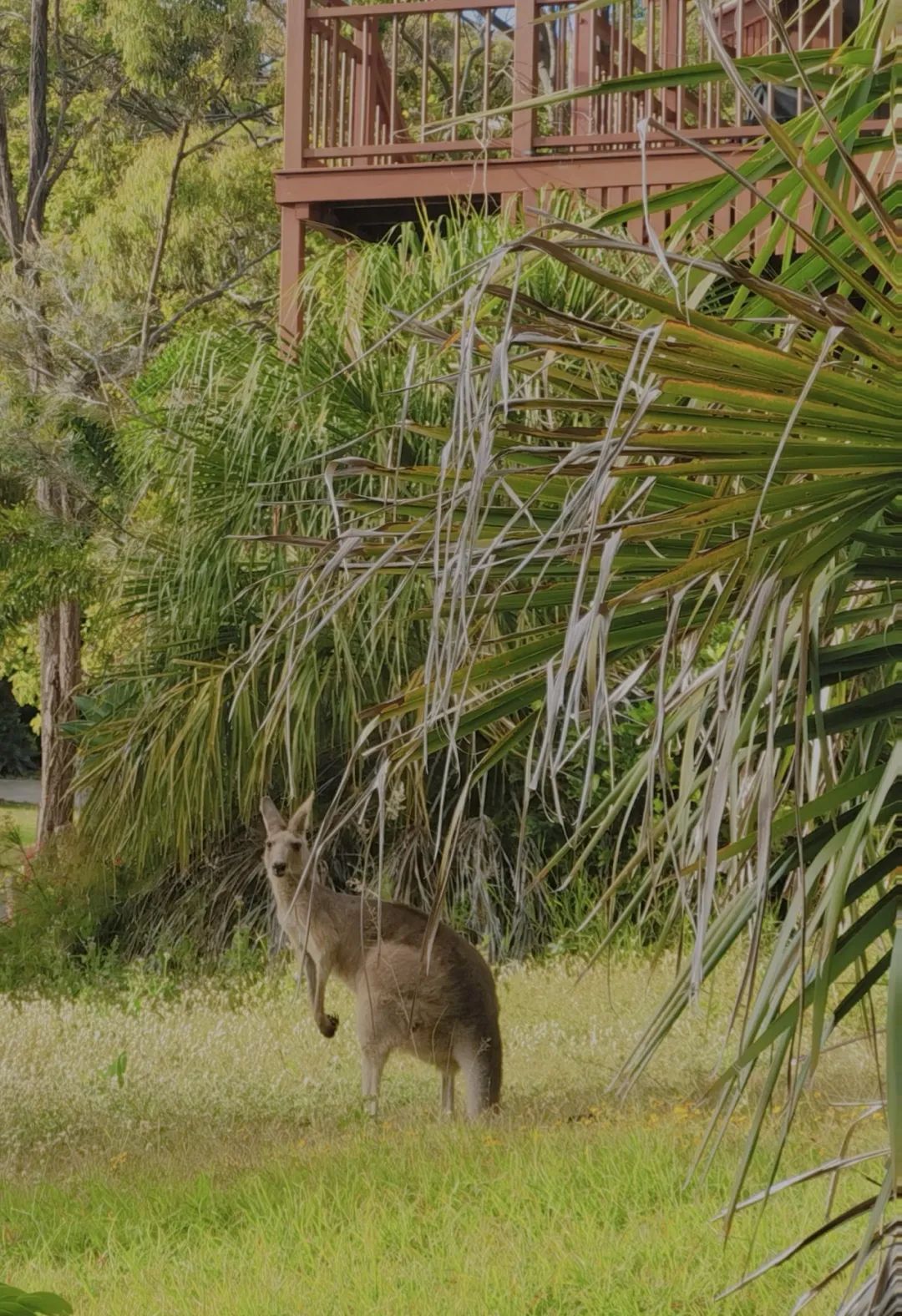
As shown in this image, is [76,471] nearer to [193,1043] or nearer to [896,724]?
[193,1043]

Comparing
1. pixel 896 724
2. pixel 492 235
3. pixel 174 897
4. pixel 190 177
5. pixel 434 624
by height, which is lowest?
pixel 174 897

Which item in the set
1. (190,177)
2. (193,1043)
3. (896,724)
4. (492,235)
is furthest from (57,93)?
(896,724)

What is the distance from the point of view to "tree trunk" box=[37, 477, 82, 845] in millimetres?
16077

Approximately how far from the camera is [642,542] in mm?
2293

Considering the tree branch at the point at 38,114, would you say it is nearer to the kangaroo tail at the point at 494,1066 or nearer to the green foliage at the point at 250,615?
the green foliage at the point at 250,615

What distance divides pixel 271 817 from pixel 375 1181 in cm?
207

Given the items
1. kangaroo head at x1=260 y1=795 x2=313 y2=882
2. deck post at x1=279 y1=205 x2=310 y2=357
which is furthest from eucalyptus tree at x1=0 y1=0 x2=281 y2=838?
kangaroo head at x1=260 y1=795 x2=313 y2=882

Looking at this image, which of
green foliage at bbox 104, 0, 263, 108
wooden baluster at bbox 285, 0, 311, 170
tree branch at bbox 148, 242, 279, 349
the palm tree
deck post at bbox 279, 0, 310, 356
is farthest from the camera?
tree branch at bbox 148, 242, 279, 349

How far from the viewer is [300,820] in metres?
6.91

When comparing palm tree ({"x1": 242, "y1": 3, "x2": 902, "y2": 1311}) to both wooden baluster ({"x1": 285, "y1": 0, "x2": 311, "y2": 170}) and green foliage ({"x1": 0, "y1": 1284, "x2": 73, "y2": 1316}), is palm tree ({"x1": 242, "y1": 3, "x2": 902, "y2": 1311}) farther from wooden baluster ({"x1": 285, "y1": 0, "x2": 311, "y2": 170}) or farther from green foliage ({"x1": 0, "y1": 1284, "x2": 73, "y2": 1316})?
wooden baluster ({"x1": 285, "y1": 0, "x2": 311, "y2": 170})

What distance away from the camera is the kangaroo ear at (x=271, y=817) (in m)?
6.95

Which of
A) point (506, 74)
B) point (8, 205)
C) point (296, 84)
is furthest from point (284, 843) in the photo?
point (8, 205)

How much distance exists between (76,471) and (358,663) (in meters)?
4.65

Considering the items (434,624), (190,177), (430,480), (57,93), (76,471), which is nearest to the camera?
(434,624)
